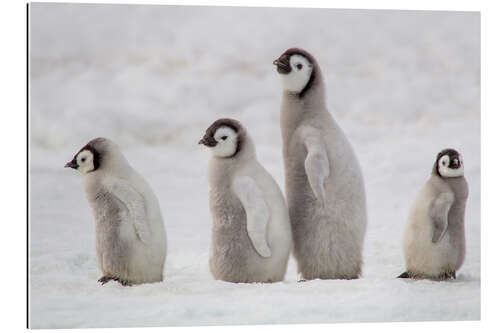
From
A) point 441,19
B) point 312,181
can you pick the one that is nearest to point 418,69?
point 441,19

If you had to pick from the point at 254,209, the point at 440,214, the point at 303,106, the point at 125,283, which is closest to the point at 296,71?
the point at 303,106

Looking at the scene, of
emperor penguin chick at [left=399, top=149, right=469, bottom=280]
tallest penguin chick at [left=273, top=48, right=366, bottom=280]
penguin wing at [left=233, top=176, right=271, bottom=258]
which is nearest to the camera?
penguin wing at [left=233, top=176, right=271, bottom=258]

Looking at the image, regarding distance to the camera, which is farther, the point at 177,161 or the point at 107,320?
the point at 177,161

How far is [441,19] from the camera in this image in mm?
3766

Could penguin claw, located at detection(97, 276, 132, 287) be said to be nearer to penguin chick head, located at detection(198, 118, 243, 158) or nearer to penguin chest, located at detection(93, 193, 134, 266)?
penguin chest, located at detection(93, 193, 134, 266)

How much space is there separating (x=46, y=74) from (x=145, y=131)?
488 mm

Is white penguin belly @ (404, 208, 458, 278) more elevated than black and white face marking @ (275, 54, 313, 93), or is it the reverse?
black and white face marking @ (275, 54, 313, 93)

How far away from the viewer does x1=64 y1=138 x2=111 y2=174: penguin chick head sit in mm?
3295

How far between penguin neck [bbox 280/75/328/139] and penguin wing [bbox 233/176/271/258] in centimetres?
32

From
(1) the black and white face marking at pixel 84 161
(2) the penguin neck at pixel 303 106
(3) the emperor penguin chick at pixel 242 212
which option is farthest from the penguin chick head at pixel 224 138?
(1) the black and white face marking at pixel 84 161

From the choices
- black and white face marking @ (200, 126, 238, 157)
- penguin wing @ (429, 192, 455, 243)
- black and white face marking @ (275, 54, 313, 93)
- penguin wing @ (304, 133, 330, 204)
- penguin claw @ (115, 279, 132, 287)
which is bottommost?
penguin claw @ (115, 279, 132, 287)

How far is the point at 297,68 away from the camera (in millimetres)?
3422

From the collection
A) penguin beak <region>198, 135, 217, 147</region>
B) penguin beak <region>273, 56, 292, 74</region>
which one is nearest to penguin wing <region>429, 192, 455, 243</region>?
penguin beak <region>273, 56, 292, 74</region>

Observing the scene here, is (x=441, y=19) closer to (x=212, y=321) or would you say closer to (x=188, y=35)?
(x=188, y=35)
